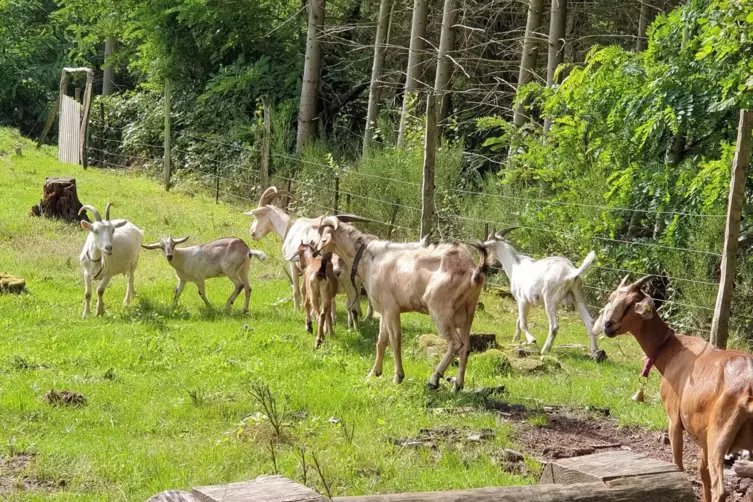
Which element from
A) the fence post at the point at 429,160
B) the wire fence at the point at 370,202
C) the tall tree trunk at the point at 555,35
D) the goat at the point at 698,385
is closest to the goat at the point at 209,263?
the wire fence at the point at 370,202

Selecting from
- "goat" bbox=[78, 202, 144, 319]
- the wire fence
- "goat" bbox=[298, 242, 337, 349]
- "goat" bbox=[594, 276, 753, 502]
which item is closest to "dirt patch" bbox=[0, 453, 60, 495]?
"goat" bbox=[594, 276, 753, 502]

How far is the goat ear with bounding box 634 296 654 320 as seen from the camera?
278 inches

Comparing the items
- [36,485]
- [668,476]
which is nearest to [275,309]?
[36,485]

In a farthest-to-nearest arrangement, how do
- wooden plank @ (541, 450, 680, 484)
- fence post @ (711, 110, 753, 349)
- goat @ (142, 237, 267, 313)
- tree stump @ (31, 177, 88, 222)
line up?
1. tree stump @ (31, 177, 88, 222)
2. goat @ (142, 237, 267, 313)
3. fence post @ (711, 110, 753, 349)
4. wooden plank @ (541, 450, 680, 484)

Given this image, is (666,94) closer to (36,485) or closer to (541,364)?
(541,364)

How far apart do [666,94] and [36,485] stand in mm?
9874

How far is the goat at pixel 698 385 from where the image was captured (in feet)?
19.5

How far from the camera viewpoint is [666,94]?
1341 cm

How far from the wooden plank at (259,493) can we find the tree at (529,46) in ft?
46.3

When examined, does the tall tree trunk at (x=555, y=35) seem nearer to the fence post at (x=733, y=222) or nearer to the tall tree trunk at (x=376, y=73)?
the tall tree trunk at (x=376, y=73)

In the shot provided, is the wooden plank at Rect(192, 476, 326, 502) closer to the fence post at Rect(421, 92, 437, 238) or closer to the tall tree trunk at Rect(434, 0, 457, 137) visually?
the fence post at Rect(421, 92, 437, 238)

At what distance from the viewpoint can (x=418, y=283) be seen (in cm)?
980

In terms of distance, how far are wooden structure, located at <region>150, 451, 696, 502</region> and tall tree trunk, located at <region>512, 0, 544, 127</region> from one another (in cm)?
1344

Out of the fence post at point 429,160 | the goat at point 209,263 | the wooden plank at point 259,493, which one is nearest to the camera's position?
the wooden plank at point 259,493
